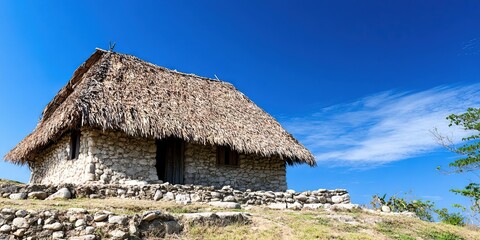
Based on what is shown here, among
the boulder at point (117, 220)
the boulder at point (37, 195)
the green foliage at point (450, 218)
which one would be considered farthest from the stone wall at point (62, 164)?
the green foliage at point (450, 218)

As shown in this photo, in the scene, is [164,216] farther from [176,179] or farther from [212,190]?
[176,179]

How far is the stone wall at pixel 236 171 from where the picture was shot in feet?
50.3

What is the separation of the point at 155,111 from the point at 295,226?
7123 millimetres

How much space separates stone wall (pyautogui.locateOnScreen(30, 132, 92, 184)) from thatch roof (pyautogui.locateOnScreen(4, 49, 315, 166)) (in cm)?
40

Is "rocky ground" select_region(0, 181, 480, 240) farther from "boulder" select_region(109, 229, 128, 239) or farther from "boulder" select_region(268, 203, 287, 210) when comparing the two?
"boulder" select_region(268, 203, 287, 210)

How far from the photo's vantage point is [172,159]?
15.5m

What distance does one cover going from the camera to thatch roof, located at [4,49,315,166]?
13.2 meters

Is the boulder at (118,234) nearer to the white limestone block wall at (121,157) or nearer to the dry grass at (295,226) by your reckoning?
the dry grass at (295,226)

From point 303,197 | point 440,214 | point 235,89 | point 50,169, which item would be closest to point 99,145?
point 50,169

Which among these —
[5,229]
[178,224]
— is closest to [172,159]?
[178,224]

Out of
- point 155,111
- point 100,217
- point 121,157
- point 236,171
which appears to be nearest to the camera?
point 100,217

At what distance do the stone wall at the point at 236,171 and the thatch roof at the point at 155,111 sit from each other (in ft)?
2.90

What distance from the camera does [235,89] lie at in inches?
800

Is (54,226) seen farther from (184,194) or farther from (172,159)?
(172,159)
